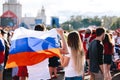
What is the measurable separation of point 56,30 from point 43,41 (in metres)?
0.31

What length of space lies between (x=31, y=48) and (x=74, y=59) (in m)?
0.82

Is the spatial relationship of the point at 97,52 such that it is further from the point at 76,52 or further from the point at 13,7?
the point at 13,7

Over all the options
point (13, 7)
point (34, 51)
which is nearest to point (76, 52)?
point (34, 51)

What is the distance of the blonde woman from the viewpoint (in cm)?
782

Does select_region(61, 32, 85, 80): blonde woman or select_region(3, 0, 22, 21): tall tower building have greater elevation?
select_region(61, 32, 85, 80): blonde woman

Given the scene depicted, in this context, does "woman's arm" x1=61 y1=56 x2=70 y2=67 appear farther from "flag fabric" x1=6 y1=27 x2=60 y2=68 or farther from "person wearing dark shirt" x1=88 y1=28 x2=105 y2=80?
"person wearing dark shirt" x1=88 y1=28 x2=105 y2=80

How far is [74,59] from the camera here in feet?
25.7

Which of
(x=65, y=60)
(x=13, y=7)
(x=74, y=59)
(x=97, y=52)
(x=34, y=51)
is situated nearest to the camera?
(x=34, y=51)

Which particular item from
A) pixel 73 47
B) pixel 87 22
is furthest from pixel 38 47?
pixel 87 22

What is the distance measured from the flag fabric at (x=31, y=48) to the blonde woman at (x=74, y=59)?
282mm

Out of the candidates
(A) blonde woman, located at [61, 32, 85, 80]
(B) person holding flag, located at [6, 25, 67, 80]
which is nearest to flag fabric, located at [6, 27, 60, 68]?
(B) person holding flag, located at [6, 25, 67, 80]

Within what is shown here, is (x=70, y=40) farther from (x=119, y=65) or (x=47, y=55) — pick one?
(x=119, y=65)

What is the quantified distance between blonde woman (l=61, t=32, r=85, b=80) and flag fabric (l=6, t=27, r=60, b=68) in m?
0.28

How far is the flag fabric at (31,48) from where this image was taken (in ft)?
24.5
